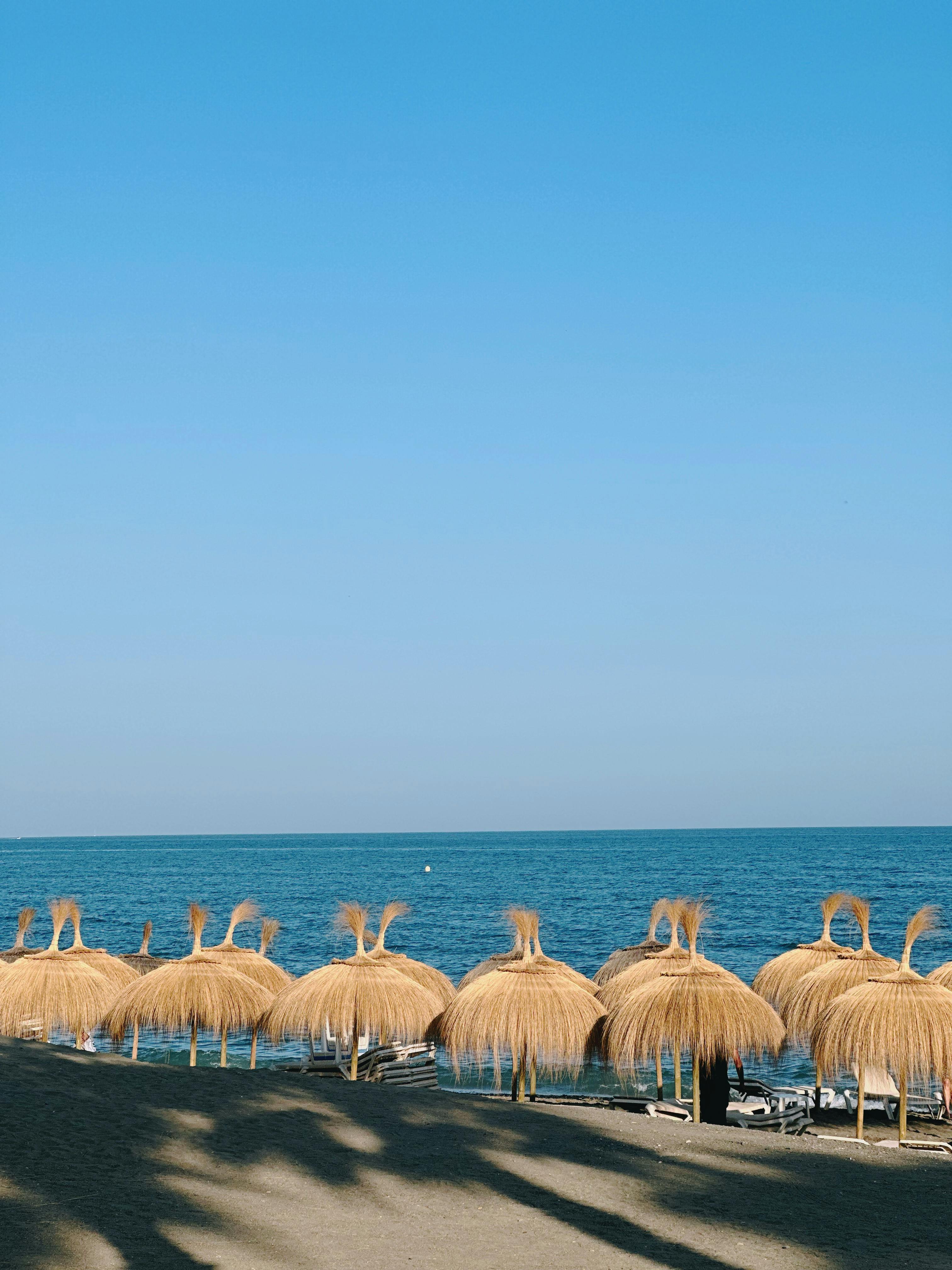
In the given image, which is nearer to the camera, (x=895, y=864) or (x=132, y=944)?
(x=132, y=944)

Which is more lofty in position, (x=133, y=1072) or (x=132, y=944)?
(x=133, y=1072)

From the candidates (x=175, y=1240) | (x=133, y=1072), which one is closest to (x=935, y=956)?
(x=133, y=1072)

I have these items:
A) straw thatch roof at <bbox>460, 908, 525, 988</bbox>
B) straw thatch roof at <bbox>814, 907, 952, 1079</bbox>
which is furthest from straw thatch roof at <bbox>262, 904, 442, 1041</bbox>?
straw thatch roof at <bbox>814, 907, 952, 1079</bbox>

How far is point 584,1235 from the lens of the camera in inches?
292

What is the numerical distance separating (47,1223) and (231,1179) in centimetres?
147

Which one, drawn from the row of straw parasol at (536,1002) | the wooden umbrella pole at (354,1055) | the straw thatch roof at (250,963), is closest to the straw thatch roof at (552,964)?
the row of straw parasol at (536,1002)

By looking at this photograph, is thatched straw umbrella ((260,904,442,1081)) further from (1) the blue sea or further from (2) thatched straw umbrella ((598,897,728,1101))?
(1) the blue sea

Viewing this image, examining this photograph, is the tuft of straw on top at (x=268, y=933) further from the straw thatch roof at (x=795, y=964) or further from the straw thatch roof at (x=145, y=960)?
the straw thatch roof at (x=795, y=964)

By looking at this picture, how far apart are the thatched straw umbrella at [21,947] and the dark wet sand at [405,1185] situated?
6.50 metres

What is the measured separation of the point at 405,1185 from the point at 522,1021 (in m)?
4.74

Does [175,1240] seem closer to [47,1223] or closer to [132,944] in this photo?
[47,1223]

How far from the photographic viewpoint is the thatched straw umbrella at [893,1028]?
475 inches

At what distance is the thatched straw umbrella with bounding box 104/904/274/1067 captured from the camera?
14172mm

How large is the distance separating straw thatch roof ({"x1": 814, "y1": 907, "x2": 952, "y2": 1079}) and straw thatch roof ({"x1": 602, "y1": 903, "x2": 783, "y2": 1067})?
570mm
